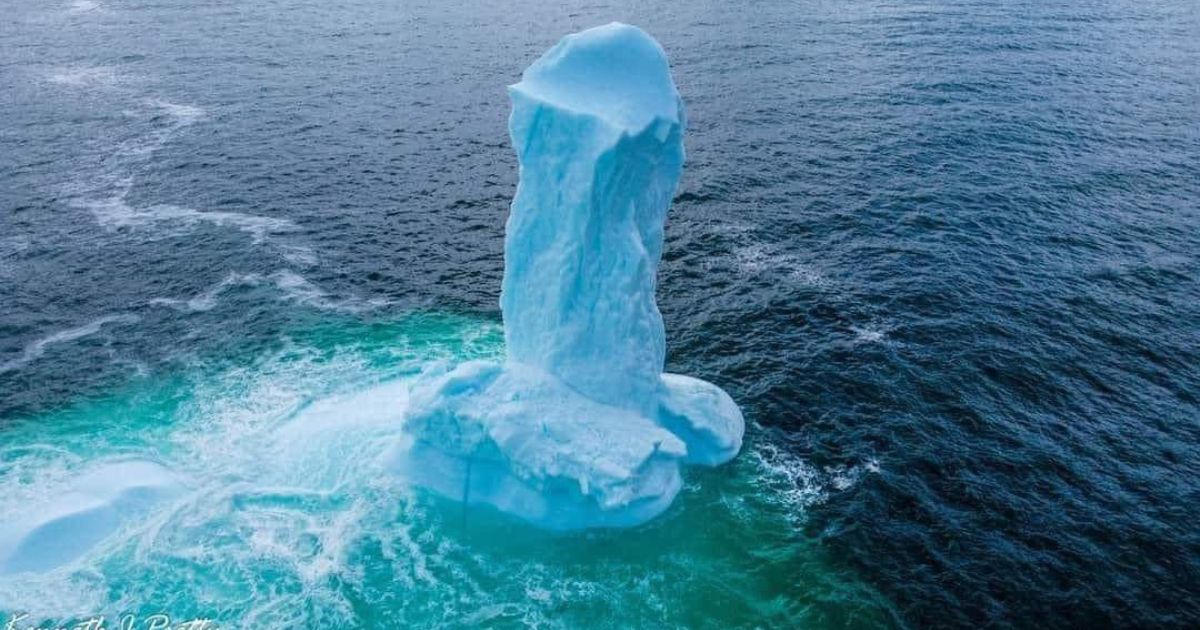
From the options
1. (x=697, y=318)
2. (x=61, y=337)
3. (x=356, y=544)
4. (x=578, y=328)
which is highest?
(x=578, y=328)

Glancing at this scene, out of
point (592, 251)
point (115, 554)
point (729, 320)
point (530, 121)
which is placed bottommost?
point (115, 554)

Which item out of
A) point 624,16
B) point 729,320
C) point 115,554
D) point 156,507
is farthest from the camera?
point 624,16

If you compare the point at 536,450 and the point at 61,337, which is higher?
the point at 536,450

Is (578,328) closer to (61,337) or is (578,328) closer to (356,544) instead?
(356,544)

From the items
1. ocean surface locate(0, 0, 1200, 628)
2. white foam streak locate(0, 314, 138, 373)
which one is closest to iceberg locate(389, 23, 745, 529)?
ocean surface locate(0, 0, 1200, 628)

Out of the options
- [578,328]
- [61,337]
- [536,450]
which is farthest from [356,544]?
[61,337]

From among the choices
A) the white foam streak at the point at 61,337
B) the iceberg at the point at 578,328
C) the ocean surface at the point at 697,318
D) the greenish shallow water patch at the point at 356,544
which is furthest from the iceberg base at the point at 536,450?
the white foam streak at the point at 61,337

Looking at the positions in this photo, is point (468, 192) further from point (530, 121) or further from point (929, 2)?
point (929, 2)

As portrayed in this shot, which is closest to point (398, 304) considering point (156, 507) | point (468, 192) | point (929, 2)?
point (468, 192)
